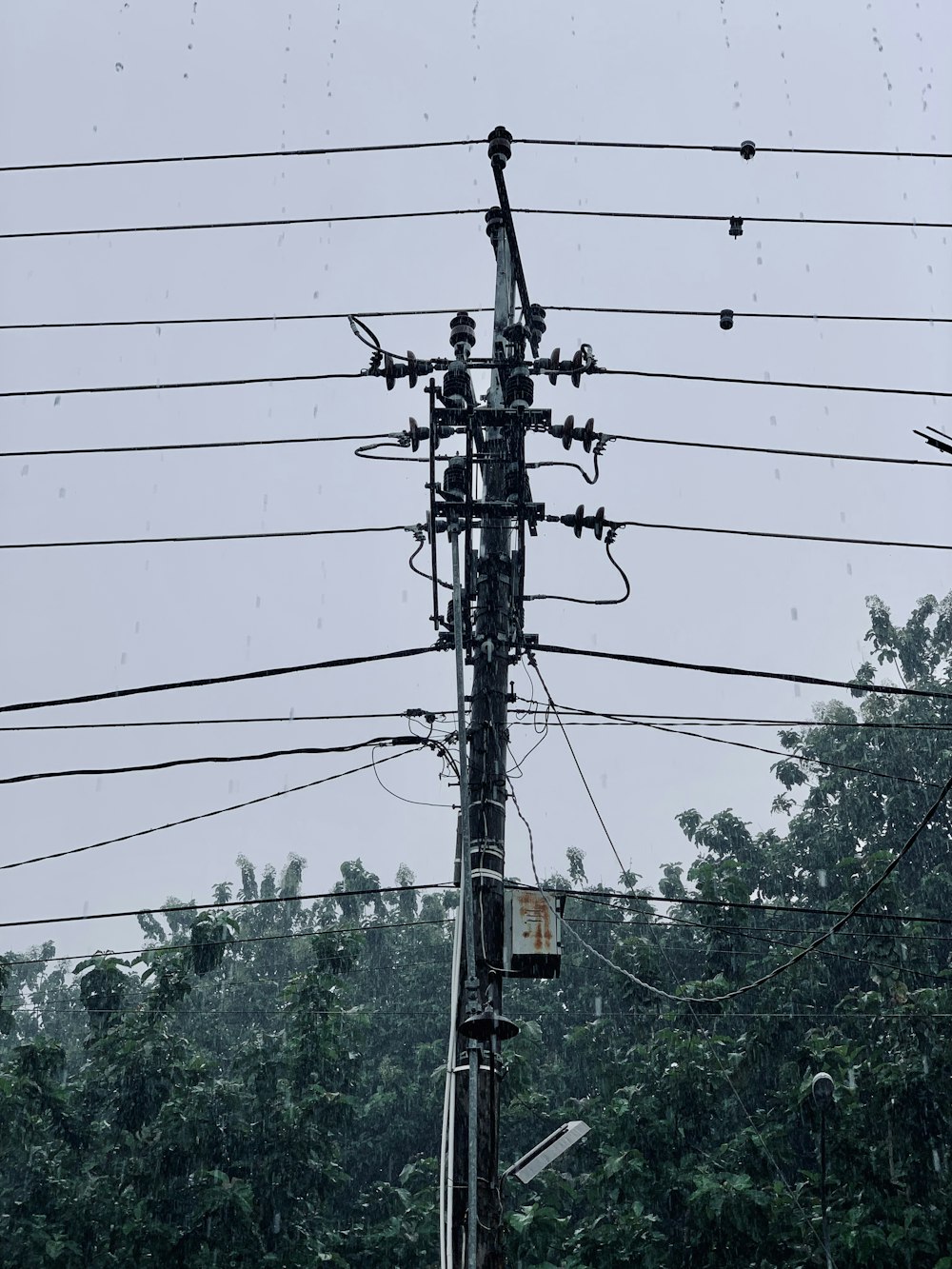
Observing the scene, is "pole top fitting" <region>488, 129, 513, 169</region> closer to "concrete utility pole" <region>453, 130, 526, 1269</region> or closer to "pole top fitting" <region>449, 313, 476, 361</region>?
"concrete utility pole" <region>453, 130, 526, 1269</region>

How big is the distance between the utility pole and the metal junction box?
0.03m

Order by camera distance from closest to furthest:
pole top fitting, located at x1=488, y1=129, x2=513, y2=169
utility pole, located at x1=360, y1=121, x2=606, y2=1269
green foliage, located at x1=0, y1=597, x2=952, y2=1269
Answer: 1. utility pole, located at x1=360, y1=121, x2=606, y2=1269
2. pole top fitting, located at x1=488, y1=129, x2=513, y2=169
3. green foliage, located at x1=0, y1=597, x2=952, y2=1269

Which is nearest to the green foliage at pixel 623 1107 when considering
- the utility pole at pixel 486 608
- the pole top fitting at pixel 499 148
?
the utility pole at pixel 486 608

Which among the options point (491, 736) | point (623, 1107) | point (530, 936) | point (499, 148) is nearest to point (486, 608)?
point (491, 736)

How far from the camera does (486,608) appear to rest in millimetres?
8859

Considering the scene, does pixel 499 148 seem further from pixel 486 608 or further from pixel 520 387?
pixel 486 608

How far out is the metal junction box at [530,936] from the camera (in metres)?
7.65

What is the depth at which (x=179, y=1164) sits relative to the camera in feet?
71.5

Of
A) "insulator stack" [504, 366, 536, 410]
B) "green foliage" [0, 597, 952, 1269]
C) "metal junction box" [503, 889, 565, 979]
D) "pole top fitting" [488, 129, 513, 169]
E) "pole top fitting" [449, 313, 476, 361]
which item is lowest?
"green foliage" [0, 597, 952, 1269]

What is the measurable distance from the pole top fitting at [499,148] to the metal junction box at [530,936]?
19.0ft

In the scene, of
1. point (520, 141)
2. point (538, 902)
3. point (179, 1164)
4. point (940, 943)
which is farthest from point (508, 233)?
point (940, 943)

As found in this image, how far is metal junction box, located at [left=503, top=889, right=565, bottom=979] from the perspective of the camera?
7.65 m

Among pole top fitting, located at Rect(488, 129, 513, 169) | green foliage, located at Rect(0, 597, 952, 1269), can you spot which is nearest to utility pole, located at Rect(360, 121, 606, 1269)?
pole top fitting, located at Rect(488, 129, 513, 169)

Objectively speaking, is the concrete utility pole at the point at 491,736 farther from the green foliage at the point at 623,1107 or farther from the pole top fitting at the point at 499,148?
the green foliage at the point at 623,1107
